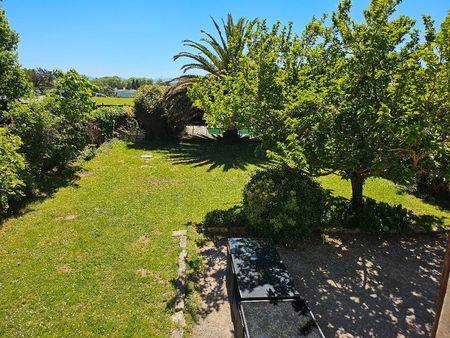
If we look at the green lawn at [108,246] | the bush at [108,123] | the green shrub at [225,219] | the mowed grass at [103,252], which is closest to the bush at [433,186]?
the green lawn at [108,246]

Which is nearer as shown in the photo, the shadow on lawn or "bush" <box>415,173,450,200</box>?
"bush" <box>415,173,450,200</box>

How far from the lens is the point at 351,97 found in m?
6.87

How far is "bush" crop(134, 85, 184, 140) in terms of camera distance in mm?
17703

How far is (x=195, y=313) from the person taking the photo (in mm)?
5227

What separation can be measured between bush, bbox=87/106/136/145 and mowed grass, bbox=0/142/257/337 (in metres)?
3.87

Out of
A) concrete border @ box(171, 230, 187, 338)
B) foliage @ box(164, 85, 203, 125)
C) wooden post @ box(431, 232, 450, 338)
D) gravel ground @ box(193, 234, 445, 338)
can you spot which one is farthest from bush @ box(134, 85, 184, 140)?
wooden post @ box(431, 232, 450, 338)

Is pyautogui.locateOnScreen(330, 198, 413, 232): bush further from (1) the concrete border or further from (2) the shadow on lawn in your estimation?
(2) the shadow on lawn

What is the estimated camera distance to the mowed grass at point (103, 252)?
195 inches

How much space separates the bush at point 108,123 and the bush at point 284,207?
1068cm

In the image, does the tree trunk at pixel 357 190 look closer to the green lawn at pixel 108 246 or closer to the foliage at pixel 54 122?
the green lawn at pixel 108 246

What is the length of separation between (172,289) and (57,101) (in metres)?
8.82

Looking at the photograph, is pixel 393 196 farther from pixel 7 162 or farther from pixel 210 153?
pixel 7 162

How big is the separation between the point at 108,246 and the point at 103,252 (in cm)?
25

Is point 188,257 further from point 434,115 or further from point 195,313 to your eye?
point 434,115
